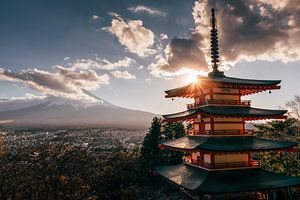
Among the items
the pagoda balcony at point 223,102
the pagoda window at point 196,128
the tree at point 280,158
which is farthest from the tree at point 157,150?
the pagoda balcony at point 223,102

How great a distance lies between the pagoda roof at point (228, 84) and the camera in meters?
19.7

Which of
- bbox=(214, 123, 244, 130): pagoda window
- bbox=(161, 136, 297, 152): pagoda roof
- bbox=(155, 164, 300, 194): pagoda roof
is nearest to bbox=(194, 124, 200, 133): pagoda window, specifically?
bbox=(161, 136, 297, 152): pagoda roof

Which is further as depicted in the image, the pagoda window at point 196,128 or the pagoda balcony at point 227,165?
the pagoda window at point 196,128

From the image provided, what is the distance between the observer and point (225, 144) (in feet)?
60.9

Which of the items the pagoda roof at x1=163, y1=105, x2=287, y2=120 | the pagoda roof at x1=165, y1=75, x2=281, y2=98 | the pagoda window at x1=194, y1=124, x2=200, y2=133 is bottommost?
the pagoda window at x1=194, y1=124, x2=200, y2=133

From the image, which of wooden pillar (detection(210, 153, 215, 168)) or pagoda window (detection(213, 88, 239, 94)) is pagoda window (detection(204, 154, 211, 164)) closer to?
wooden pillar (detection(210, 153, 215, 168))

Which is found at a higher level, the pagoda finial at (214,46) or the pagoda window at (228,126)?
the pagoda finial at (214,46)

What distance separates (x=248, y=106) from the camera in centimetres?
2108

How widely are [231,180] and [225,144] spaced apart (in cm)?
229

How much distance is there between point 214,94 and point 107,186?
2051 cm

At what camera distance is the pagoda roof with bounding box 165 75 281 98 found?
19672 mm

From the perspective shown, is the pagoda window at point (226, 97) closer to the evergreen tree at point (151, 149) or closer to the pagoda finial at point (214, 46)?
the pagoda finial at point (214, 46)

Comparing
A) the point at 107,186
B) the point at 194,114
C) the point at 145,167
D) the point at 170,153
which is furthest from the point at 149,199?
the point at 194,114

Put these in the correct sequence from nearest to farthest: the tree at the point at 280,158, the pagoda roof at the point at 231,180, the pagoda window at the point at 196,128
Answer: the pagoda roof at the point at 231,180 < the pagoda window at the point at 196,128 < the tree at the point at 280,158
